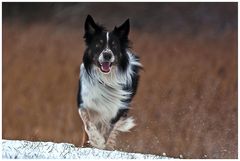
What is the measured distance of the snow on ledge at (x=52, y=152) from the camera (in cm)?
773

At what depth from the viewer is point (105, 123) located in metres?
8.78

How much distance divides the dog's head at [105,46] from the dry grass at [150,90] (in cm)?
151

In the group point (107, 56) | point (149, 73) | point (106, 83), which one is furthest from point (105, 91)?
point (149, 73)

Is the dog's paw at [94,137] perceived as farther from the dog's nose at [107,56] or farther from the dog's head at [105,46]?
the dog's nose at [107,56]

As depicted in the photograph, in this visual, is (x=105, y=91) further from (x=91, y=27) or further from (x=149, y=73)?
(x=149, y=73)

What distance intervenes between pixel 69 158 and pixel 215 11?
14.8ft

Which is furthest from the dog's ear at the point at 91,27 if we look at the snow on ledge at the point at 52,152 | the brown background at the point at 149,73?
the brown background at the point at 149,73

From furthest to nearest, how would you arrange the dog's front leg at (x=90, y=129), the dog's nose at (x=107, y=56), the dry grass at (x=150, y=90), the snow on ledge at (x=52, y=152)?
the dry grass at (x=150, y=90) < the dog's front leg at (x=90, y=129) < the dog's nose at (x=107, y=56) < the snow on ledge at (x=52, y=152)

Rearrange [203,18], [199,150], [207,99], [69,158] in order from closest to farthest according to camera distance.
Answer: [69,158], [199,150], [207,99], [203,18]

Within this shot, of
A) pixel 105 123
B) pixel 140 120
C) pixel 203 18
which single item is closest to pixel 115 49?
pixel 105 123

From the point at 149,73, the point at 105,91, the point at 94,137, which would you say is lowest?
the point at 94,137

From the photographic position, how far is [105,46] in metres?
8.23

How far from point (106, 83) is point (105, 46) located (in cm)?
64

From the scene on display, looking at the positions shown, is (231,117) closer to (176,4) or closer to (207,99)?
(207,99)
